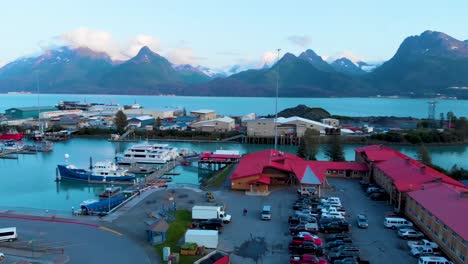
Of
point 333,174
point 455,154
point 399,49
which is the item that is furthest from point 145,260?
point 399,49

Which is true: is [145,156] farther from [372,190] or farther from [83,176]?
[372,190]

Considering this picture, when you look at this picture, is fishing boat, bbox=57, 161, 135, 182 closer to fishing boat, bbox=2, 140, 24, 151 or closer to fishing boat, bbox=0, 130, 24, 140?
fishing boat, bbox=2, 140, 24, 151

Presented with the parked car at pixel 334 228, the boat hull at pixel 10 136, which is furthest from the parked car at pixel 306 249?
the boat hull at pixel 10 136

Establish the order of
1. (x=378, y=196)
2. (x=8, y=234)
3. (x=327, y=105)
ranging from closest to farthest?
(x=8, y=234) → (x=378, y=196) → (x=327, y=105)

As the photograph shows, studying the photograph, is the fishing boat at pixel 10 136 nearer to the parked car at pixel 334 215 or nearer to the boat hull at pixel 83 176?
the boat hull at pixel 83 176

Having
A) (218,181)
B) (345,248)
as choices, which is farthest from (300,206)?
(218,181)

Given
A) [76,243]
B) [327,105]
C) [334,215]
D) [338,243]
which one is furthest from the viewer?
[327,105]

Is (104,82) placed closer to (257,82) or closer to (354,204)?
(257,82)
